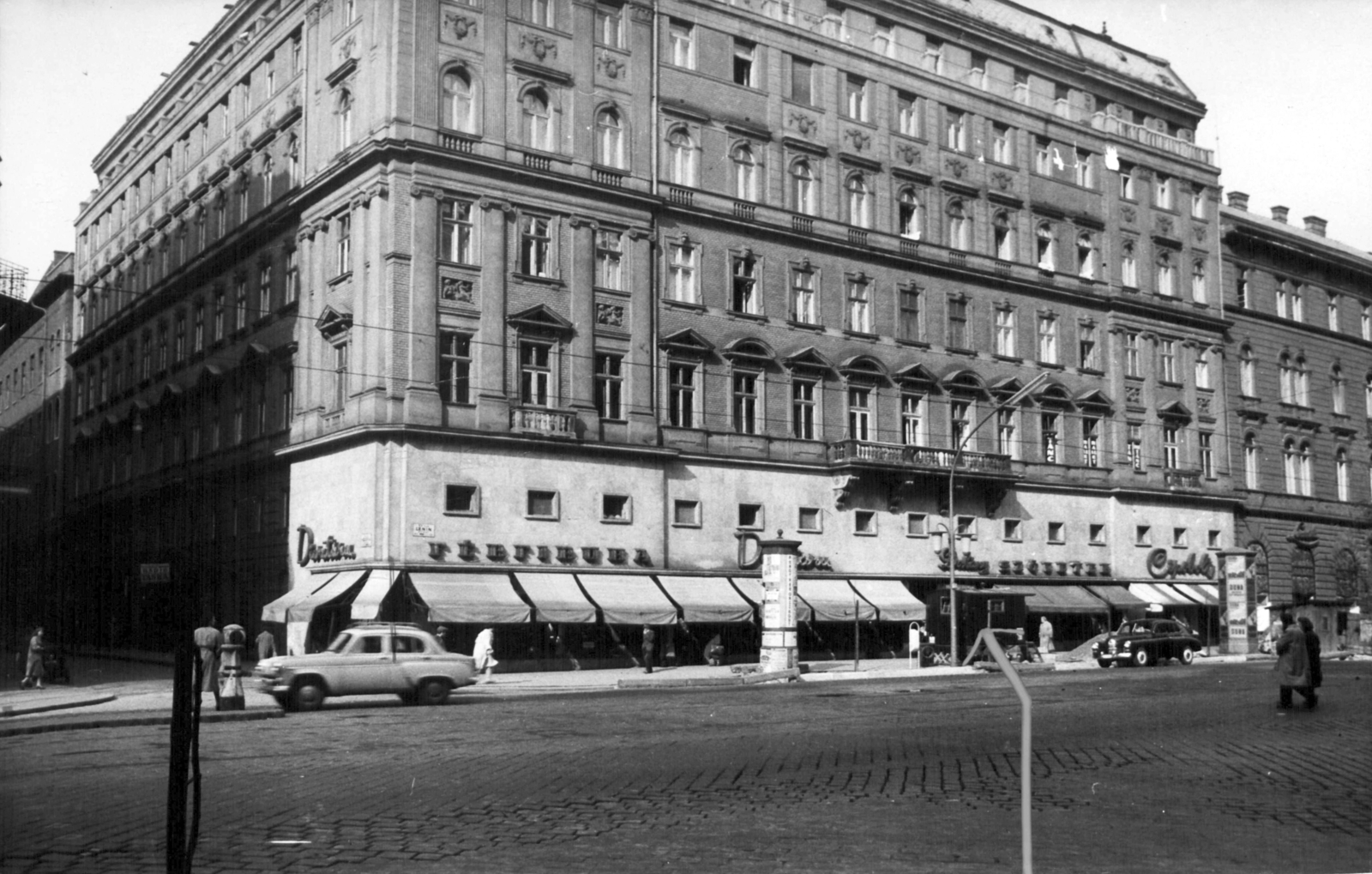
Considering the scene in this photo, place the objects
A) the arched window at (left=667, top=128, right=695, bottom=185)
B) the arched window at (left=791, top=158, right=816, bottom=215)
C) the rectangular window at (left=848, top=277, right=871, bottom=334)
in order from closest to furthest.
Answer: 1. the arched window at (left=667, top=128, right=695, bottom=185)
2. the arched window at (left=791, top=158, right=816, bottom=215)
3. the rectangular window at (left=848, top=277, right=871, bottom=334)

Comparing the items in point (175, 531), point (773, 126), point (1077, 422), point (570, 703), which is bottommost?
point (570, 703)

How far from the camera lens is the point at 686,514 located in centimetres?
4662

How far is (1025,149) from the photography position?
194 feet

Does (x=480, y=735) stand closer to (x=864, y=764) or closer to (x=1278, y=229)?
(x=864, y=764)

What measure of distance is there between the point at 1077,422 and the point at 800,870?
53.3m

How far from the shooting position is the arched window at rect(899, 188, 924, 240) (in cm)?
5503

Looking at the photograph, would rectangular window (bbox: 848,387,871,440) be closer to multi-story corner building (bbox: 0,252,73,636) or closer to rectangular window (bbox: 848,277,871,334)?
rectangular window (bbox: 848,277,871,334)

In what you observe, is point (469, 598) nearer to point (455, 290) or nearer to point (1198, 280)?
point (455, 290)

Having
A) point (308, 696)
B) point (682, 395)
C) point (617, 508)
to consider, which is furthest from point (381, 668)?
point (682, 395)

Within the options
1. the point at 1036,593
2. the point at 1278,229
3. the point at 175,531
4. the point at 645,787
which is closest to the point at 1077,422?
the point at 1036,593

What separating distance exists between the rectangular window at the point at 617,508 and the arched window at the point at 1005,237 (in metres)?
22.7

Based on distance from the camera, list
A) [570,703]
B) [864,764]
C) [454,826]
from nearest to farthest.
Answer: [454,826], [864,764], [570,703]

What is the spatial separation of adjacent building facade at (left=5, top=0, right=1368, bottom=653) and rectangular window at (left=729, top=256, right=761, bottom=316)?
0.20 m

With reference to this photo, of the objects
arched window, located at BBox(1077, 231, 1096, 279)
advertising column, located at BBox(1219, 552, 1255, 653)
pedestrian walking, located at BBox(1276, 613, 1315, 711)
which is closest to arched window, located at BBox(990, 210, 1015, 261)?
arched window, located at BBox(1077, 231, 1096, 279)
